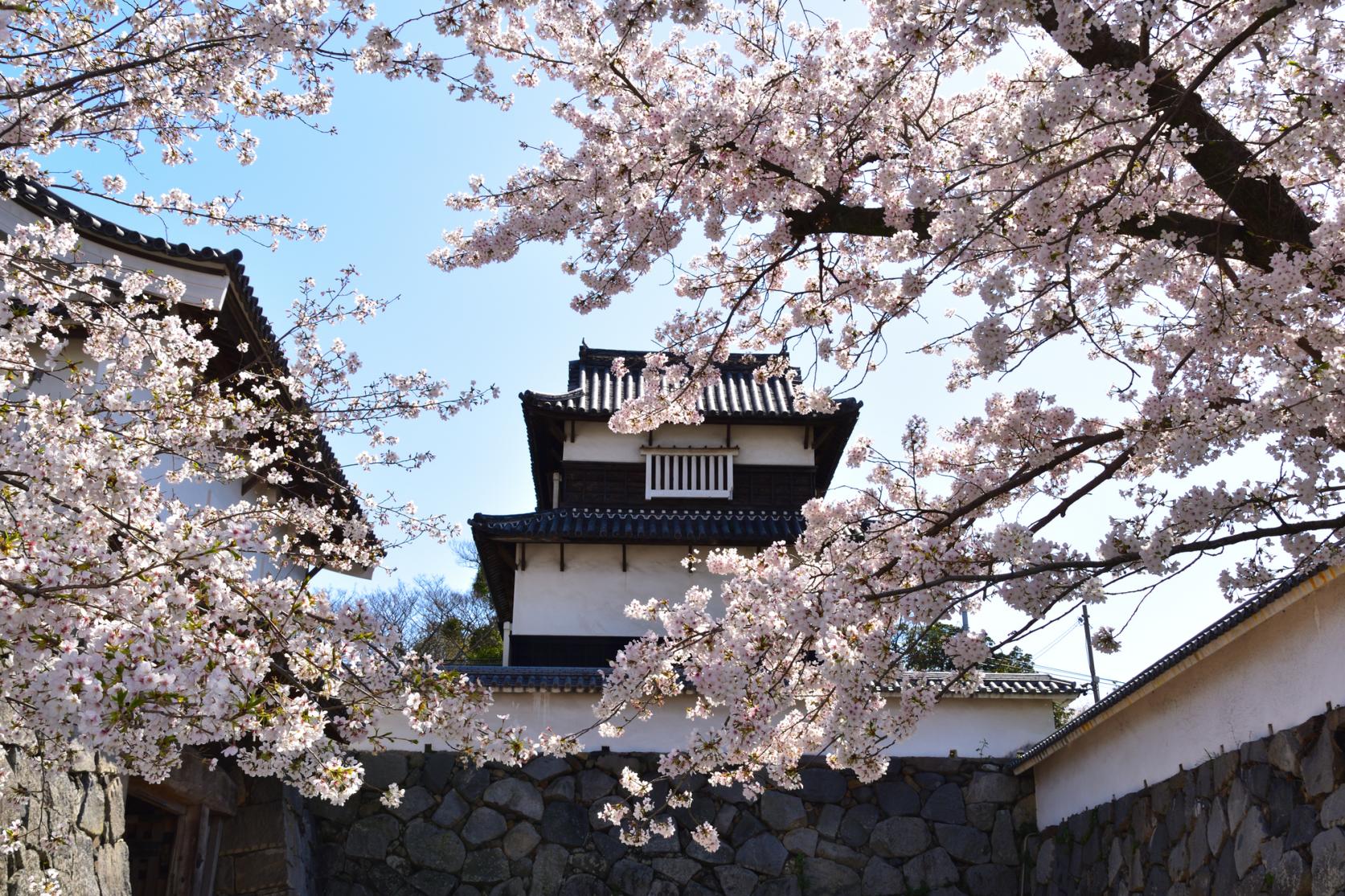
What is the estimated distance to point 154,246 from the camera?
6.42 metres

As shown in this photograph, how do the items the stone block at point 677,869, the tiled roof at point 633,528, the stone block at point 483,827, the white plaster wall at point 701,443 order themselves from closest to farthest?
the stone block at point 677,869 → the stone block at point 483,827 → the tiled roof at point 633,528 → the white plaster wall at point 701,443

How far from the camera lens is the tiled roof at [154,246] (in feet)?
19.0

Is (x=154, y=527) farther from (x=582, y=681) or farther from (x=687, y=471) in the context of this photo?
(x=687, y=471)

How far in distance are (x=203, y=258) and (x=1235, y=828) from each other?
6749 millimetres

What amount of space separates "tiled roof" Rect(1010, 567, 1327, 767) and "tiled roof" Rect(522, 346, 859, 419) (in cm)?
462

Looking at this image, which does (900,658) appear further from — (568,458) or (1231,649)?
(568,458)

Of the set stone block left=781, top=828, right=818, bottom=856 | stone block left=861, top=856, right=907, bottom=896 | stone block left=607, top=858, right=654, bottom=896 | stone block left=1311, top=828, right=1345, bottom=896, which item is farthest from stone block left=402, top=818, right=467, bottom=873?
stone block left=1311, top=828, right=1345, bottom=896

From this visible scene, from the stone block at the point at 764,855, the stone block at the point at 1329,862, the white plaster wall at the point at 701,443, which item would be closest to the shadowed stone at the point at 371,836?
the stone block at the point at 764,855

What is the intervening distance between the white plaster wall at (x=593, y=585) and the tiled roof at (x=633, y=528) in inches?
11.8

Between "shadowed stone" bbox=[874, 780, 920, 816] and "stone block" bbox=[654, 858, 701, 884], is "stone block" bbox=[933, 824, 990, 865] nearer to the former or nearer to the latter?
"shadowed stone" bbox=[874, 780, 920, 816]

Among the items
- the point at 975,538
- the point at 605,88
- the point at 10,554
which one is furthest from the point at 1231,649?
the point at 10,554

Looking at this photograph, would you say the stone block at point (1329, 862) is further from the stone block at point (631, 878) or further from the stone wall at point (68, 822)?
the stone wall at point (68, 822)

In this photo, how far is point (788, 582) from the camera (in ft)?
13.3

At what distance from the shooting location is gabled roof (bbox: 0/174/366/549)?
5801 millimetres
